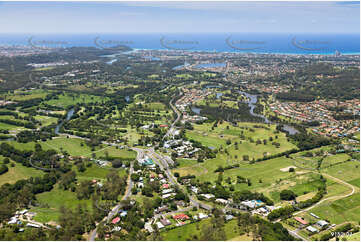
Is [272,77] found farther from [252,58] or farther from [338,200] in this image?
[338,200]

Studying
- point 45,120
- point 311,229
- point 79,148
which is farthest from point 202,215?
point 45,120

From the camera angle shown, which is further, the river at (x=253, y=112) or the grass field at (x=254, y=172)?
the river at (x=253, y=112)

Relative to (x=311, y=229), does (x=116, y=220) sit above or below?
below

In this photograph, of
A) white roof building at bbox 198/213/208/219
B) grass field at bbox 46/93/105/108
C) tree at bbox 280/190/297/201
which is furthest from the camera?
grass field at bbox 46/93/105/108

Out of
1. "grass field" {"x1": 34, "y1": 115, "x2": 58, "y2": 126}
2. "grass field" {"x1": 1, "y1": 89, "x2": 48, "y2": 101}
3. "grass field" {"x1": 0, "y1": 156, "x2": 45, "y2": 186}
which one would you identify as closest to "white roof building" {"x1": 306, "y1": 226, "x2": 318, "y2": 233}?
"grass field" {"x1": 0, "y1": 156, "x2": 45, "y2": 186}

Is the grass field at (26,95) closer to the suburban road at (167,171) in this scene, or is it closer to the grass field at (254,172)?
the suburban road at (167,171)

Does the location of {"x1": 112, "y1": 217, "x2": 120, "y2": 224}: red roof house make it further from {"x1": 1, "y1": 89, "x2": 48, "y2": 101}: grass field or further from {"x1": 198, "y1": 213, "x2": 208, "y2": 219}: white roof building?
{"x1": 1, "y1": 89, "x2": 48, "y2": 101}: grass field

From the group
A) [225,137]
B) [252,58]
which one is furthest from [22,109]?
[252,58]

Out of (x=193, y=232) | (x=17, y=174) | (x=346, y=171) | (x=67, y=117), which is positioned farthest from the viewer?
(x=67, y=117)

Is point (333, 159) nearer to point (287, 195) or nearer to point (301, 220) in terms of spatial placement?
point (287, 195)

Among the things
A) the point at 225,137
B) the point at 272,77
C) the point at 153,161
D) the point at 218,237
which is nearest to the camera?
the point at 218,237

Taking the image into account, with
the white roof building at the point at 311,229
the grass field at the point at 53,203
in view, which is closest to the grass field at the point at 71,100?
the grass field at the point at 53,203
